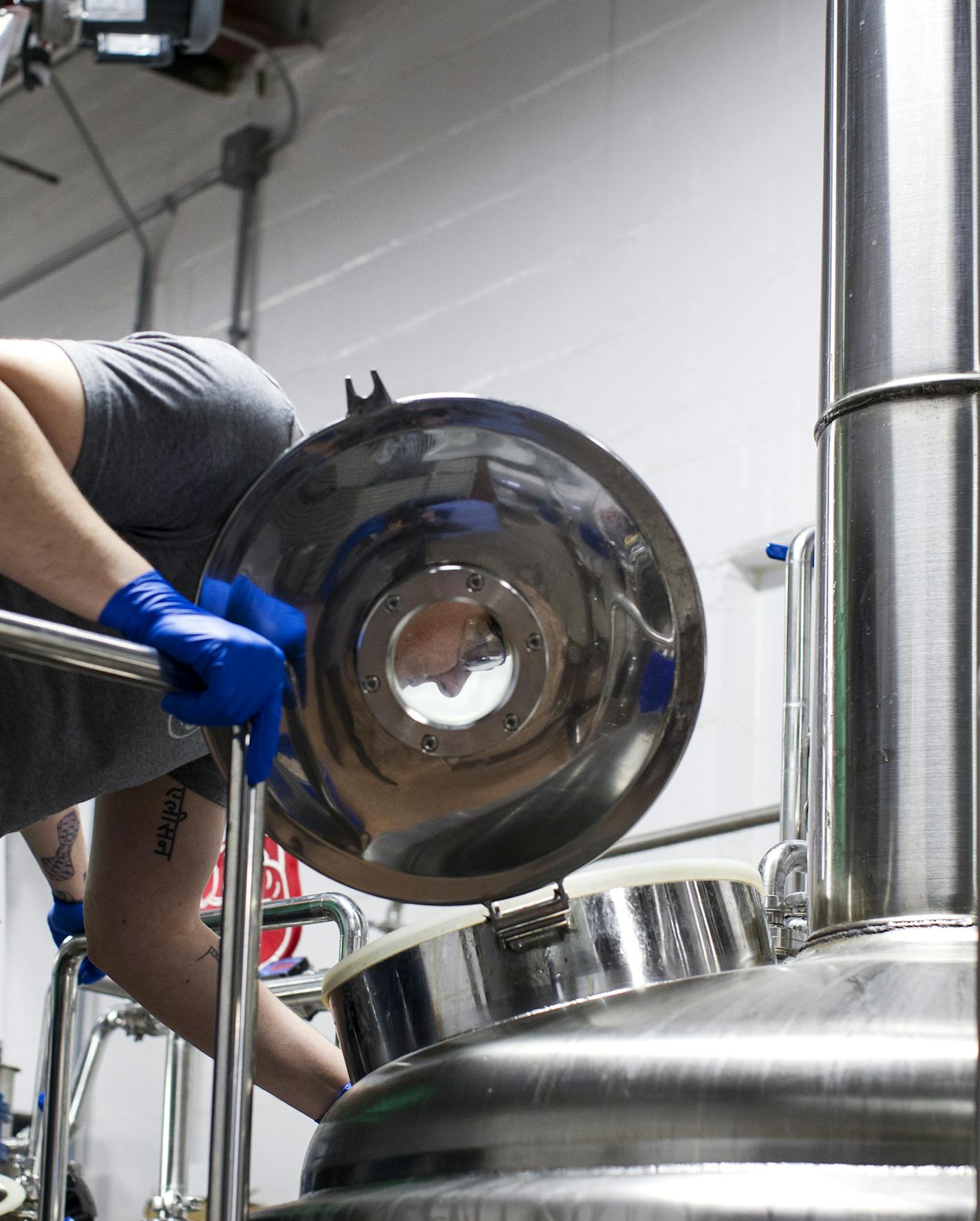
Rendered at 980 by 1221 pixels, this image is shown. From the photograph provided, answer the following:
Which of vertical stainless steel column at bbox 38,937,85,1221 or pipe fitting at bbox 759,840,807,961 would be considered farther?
pipe fitting at bbox 759,840,807,961

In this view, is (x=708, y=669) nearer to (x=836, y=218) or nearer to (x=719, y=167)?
(x=719, y=167)

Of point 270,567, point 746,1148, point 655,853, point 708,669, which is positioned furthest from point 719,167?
point 746,1148

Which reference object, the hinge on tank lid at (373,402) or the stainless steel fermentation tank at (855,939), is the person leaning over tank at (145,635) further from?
the stainless steel fermentation tank at (855,939)

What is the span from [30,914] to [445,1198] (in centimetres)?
387

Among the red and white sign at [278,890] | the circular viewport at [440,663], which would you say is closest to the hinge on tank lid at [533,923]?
the circular viewport at [440,663]

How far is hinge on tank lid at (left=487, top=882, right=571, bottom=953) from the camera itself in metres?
1.10

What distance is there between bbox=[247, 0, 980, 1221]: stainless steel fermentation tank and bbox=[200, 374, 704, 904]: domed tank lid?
5.3 inches

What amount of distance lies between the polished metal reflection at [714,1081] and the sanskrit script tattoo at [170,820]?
0.44 m

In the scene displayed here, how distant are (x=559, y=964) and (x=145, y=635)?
366mm

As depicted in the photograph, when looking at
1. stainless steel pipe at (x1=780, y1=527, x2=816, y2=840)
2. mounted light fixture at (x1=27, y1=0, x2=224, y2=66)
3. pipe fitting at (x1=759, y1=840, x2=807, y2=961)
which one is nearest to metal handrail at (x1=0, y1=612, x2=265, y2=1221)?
pipe fitting at (x1=759, y1=840, x2=807, y2=961)

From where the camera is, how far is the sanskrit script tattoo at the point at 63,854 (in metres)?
1.88

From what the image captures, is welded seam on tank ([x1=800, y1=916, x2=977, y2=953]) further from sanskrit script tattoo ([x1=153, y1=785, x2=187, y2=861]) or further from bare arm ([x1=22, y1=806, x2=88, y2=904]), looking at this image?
bare arm ([x1=22, y1=806, x2=88, y2=904])

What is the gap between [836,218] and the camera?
50.0 inches

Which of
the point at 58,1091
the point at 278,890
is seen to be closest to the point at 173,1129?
the point at 58,1091
